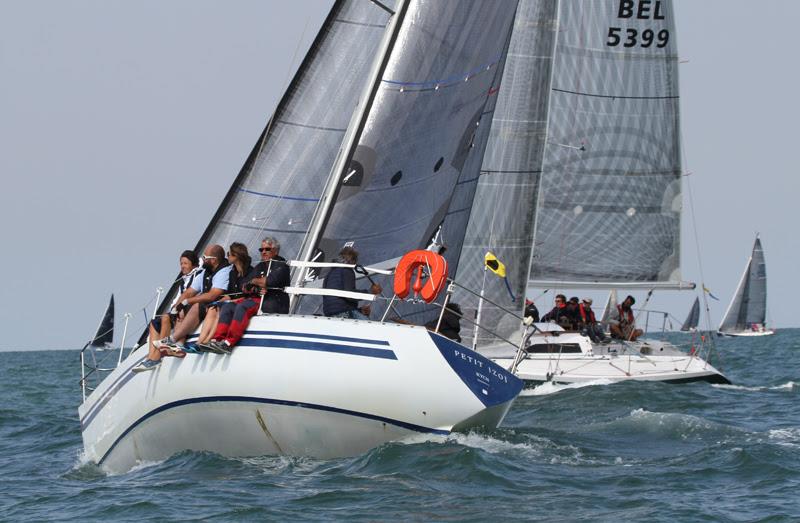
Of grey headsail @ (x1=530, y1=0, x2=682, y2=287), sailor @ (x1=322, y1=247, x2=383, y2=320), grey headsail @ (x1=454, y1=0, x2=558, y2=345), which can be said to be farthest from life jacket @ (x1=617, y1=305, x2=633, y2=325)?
sailor @ (x1=322, y1=247, x2=383, y2=320)

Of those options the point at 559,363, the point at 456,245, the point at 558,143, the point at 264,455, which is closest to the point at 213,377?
the point at 264,455

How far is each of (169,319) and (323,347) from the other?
2164 millimetres

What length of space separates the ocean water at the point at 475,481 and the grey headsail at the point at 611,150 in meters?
13.6

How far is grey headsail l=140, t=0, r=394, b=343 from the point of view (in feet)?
46.6

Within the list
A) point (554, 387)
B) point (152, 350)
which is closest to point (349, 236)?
point (152, 350)

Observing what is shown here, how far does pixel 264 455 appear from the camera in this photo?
1171cm

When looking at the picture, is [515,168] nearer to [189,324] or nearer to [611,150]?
[611,150]

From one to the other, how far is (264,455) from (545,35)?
53.0 ft

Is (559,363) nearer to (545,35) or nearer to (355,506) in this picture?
(545,35)

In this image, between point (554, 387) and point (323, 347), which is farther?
point (554, 387)

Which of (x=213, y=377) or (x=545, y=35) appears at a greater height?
(x=545, y=35)

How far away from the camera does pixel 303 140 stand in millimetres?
14352

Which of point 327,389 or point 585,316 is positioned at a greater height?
point 585,316

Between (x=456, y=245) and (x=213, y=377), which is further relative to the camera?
(x=456, y=245)
